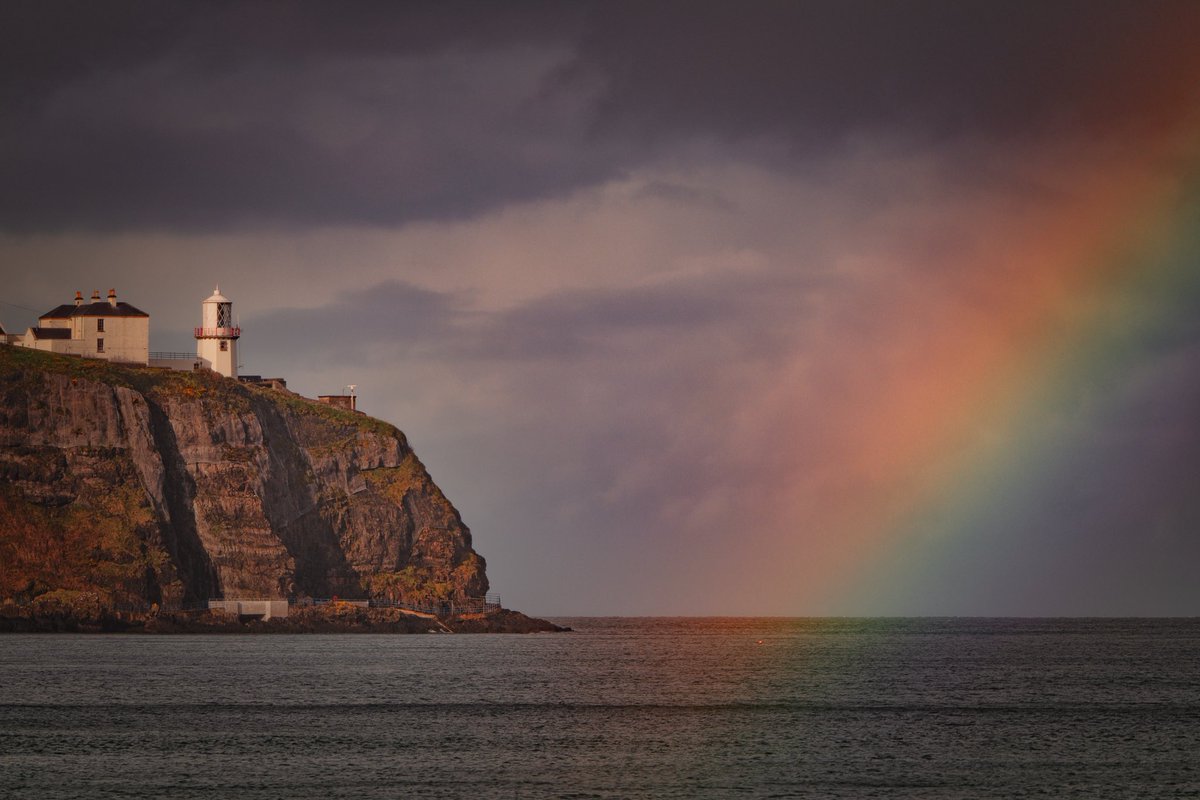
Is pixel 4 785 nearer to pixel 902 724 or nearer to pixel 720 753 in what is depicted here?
pixel 720 753

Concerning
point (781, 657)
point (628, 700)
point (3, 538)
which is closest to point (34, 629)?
point (3, 538)

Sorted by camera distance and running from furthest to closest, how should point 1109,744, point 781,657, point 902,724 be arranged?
1. point 781,657
2. point 902,724
3. point 1109,744

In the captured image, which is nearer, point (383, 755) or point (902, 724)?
point (383, 755)

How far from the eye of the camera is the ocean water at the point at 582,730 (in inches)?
2274

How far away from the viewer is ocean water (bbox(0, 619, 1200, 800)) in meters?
57.8

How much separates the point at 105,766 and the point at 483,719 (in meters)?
25.2

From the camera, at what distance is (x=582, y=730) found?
252ft

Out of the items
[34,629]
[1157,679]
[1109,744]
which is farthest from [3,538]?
[1109,744]

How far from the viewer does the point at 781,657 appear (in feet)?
536

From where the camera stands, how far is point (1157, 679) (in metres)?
122

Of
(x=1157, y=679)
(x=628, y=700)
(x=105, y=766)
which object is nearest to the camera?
(x=105, y=766)

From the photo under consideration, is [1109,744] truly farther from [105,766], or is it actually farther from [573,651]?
[573,651]

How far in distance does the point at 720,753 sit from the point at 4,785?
3066 cm

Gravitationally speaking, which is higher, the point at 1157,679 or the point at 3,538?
the point at 3,538
